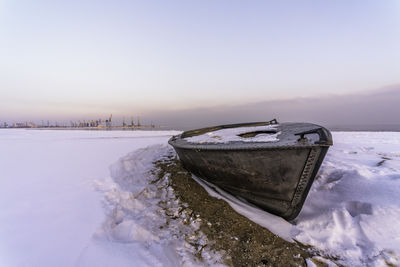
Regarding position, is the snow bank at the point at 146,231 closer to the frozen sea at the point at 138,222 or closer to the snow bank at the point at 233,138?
the frozen sea at the point at 138,222

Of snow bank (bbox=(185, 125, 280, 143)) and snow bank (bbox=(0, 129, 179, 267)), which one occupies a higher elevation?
snow bank (bbox=(185, 125, 280, 143))

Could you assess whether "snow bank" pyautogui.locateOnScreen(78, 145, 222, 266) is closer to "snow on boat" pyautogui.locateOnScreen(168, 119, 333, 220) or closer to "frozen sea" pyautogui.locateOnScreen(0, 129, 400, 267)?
"frozen sea" pyautogui.locateOnScreen(0, 129, 400, 267)

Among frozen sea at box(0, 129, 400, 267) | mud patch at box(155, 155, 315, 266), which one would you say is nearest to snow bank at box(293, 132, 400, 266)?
frozen sea at box(0, 129, 400, 267)

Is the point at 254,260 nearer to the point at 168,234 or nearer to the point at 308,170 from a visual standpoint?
the point at 168,234

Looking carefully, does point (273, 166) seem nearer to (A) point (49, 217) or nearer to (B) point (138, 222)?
(B) point (138, 222)

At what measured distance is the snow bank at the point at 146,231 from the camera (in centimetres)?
204

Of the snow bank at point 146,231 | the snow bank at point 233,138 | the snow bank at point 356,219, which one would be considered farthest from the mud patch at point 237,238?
the snow bank at point 233,138

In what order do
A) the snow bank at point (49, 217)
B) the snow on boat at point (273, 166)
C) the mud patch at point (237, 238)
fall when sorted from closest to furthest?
the snow bank at point (49, 217), the mud patch at point (237, 238), the snow on boat at point (273, 166)

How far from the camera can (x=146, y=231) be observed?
99.3 inches

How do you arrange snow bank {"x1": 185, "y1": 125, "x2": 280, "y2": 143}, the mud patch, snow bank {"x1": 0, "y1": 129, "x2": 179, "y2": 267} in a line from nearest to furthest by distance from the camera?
snow bank {"x1": 0, "y1": 129, "x2": 179, "y2": 267} < the mud patch < snow bank {"x1": 185, "y1": 125, "x2": 280, "y2": 143}

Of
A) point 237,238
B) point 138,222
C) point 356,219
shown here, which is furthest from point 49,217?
point 356,219

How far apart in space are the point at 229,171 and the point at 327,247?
65.1 inches

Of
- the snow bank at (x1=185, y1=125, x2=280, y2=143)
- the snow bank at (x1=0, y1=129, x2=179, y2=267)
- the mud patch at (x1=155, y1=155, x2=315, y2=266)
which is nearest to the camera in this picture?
the snow bank at (x1=0, y1=129, x2=179, y2=267)

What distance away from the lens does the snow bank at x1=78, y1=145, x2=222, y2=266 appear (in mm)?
2045
